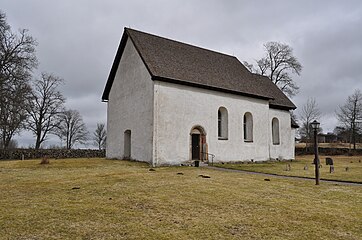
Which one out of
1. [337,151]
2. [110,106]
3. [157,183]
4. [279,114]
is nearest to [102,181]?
[157,183]

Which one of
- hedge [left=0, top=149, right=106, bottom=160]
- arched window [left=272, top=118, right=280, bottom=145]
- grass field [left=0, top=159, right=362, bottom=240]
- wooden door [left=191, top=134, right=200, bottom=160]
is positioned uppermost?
arched window [left=272, top=118, right=280, bottom=145]

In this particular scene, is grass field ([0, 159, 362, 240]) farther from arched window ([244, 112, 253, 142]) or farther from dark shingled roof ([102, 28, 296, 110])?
arched window ([244, 112, 253, 142])

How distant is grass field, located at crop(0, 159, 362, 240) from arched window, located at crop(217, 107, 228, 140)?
13.5 meters

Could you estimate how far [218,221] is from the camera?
7594mm

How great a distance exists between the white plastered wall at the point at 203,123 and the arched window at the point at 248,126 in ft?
1.28

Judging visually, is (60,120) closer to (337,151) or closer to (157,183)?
(157,183)

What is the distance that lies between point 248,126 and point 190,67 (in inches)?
335

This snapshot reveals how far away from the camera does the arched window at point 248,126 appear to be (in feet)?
96.5

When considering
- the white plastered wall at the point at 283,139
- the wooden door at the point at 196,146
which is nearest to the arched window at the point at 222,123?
the wooden door at the point at 196,146

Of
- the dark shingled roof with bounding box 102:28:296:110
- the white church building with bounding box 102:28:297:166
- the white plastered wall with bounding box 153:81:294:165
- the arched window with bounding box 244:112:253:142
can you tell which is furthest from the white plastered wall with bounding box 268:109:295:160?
the arched window with bounding box 244:112:253:142

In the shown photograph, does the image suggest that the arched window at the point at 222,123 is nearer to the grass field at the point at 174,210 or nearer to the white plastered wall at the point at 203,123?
the white plastered wall at the point at 203,123

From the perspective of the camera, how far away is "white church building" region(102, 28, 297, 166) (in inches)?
905

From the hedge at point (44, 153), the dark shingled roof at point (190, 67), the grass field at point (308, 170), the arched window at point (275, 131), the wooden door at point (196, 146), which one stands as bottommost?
the grass field at point (308, 170)

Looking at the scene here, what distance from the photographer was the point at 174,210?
8.69 metres
